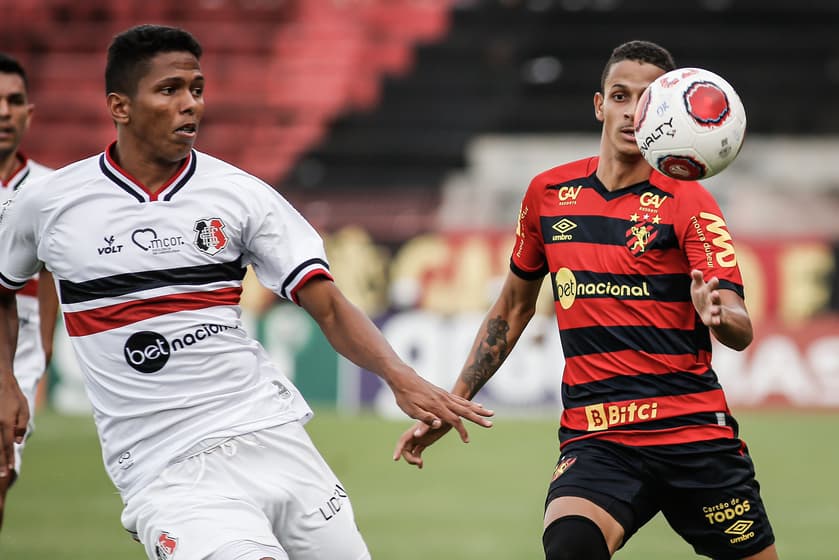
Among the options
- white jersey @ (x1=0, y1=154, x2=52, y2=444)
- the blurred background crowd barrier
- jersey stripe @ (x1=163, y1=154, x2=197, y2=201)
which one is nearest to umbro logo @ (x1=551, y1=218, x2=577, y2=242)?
jersey stripe @ (x1=163, y1=154, x2=197, y2=201)

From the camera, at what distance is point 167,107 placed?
13.4 ft

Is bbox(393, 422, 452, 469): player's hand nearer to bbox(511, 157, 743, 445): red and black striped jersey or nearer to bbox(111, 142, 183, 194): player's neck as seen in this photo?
bbox(511, 157, 743, 445): red and black striped jersey

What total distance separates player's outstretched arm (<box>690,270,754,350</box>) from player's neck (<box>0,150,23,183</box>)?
144 inches

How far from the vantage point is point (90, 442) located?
13562mm

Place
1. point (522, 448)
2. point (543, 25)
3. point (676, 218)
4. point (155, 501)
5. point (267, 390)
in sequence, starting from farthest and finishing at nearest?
point (543, 25) → point (522, 448) → point (676, 218) → point (267, 390) → point (155, 501)

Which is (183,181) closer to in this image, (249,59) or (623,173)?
(623,173)

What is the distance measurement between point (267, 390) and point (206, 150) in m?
17.2

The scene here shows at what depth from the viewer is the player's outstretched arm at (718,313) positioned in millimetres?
4039

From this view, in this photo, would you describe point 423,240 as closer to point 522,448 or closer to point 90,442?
point 522,448

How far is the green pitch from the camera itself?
27.8ft

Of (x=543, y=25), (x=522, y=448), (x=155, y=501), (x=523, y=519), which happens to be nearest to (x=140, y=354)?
(x=155, y=501)

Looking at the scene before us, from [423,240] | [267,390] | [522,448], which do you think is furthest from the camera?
[423,240]

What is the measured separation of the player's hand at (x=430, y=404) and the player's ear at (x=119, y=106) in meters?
1.26

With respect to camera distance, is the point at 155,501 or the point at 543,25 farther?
the point at 543,25
